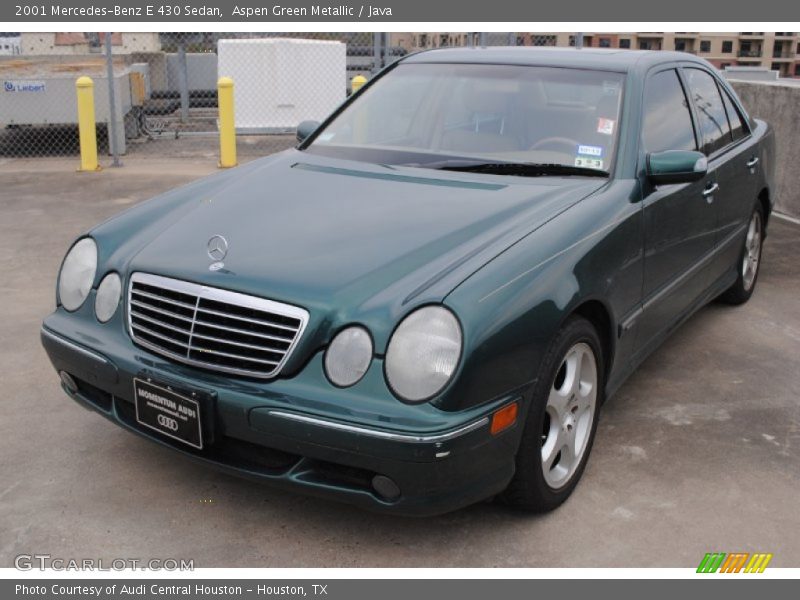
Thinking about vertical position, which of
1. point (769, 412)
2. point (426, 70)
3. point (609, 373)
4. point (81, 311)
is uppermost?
point (426, 70)

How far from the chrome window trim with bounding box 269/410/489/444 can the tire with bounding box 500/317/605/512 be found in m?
0.33

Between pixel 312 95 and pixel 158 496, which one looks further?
pixel 312 95

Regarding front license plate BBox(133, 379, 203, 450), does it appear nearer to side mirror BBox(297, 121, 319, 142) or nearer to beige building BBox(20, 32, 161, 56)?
side mirror BBox(297, 121, 319, 142)

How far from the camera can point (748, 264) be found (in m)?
5.68

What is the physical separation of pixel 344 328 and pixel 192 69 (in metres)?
17.7

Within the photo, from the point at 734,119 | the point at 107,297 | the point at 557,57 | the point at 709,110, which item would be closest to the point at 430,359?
the point at 107,297

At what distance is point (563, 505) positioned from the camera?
Result: 331 cm

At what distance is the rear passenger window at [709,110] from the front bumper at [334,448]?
2.54 meters

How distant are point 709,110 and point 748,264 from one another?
4.23 ft

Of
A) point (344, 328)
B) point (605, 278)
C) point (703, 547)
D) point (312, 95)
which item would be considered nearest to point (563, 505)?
point (703, 547)

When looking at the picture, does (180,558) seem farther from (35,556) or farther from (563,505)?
(563,505)

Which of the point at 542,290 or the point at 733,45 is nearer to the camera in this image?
the point at 542,290

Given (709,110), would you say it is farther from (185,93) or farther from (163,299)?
(185,93)

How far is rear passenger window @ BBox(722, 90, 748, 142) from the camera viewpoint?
5141 mm
